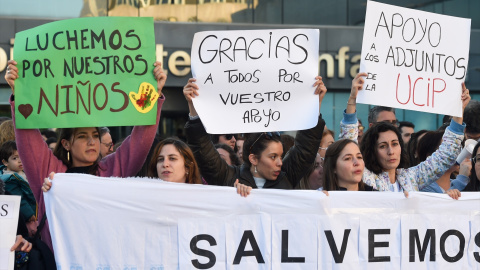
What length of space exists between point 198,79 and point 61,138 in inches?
35.2

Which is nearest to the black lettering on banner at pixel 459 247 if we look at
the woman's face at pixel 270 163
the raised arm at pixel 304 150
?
the raised arm at pixel 304 150

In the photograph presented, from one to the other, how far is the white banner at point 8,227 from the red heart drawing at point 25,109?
51 cm

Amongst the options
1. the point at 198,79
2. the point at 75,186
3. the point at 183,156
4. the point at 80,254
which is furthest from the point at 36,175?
the point at 198,79

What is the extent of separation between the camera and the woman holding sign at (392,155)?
5.04 meters

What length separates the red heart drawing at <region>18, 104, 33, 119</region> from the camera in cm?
438

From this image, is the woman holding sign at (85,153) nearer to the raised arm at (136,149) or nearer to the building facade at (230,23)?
the raised arm at (136,149)

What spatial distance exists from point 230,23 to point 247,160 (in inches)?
563

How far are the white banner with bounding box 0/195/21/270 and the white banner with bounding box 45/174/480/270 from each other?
212 millimetres

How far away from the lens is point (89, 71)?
14.9ft

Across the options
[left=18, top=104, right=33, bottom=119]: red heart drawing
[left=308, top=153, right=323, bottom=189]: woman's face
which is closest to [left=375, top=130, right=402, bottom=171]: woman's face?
[left=308, top=153, right=323, bottom=189]: woman's face

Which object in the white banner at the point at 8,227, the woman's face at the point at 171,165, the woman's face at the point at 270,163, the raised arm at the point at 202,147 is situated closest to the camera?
the white banner at the point at 8,227

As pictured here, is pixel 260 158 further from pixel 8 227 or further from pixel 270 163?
pixel 8 227

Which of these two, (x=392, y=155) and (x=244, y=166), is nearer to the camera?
(x=392, y=155)

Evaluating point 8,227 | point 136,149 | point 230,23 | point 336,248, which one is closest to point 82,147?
point 136,149
